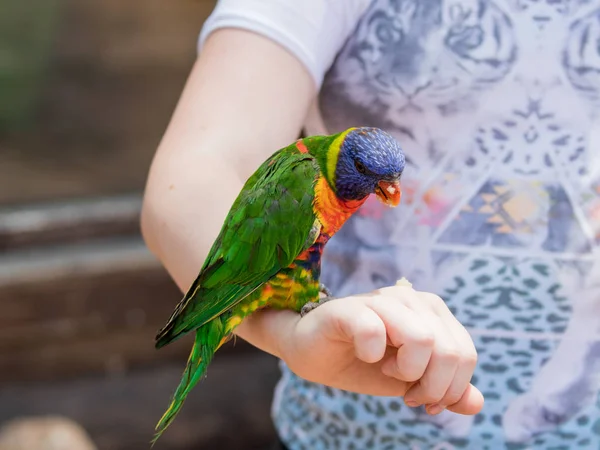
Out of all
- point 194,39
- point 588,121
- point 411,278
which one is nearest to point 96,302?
point 194,39

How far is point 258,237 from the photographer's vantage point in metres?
0.66

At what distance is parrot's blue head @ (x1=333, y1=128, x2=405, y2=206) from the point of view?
618 millimetres

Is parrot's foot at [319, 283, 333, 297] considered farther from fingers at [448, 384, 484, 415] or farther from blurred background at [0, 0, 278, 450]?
blurred background at [0, 0, 278, 450]

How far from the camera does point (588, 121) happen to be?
845 mm

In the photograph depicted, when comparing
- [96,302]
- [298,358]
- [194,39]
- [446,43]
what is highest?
[446,43]

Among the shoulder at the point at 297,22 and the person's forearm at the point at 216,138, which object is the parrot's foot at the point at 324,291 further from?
the shoulder at the point at 297,22

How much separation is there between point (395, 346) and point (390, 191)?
135mm

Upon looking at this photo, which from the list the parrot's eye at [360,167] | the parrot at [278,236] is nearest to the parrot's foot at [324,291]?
the parrot at [278,236]

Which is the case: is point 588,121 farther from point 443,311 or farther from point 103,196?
point 103,196

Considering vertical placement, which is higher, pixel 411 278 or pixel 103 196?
pixel 411 278

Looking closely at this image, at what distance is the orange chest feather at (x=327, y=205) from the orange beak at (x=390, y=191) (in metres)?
0.03

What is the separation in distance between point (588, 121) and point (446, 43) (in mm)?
175

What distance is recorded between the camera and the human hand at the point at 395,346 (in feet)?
1.77

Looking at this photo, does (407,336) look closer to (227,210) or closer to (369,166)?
(369,166)
